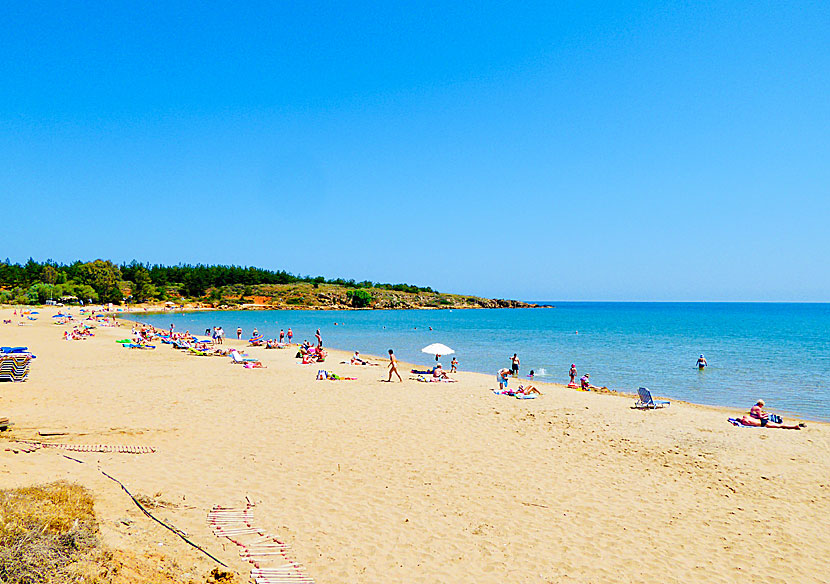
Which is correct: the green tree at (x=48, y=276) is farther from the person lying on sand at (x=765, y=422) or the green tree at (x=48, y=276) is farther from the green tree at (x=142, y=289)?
the person lying on sand at (x=765, y=422)

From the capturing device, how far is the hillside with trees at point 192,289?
10219cm

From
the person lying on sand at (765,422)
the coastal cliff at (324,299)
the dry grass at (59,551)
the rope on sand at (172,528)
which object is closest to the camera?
the dry grass at (59,551)

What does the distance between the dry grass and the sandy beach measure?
425 millimetres

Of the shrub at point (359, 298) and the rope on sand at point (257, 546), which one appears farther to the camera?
the shrub at point (359, 298)

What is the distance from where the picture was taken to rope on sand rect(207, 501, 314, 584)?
17.2ft

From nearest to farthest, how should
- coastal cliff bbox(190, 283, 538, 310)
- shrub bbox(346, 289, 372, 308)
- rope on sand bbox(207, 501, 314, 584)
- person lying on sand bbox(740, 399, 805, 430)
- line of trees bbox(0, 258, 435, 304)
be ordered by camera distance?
rope on sand bbox(207, 501, 314, 584) < person lying on sand bbox(740, 399, 805, 430) < line of trees bbox(0, 258, 435, 304) < coastal cliff bbox(190, 283, 538, 310) < shrub bbox(346, 289, 372, 308)

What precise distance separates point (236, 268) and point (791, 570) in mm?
149203

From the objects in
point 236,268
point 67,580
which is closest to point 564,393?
point 67,580

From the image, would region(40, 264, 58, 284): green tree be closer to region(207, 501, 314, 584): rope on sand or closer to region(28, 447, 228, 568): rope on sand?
region(28, 447, 228, 568): rope on sand

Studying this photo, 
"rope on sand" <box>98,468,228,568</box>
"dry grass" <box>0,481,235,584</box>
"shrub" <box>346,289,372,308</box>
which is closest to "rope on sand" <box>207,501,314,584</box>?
"rope on sand" <box>98,468,228,568</box>

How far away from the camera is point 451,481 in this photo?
8.49 metres

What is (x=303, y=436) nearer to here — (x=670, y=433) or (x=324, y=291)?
(x=670, y=433)

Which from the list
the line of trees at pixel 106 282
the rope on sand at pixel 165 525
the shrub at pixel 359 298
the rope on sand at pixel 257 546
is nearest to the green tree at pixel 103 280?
the line of trees at pixel 106 282

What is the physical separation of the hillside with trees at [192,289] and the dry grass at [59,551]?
108596 millimetres
